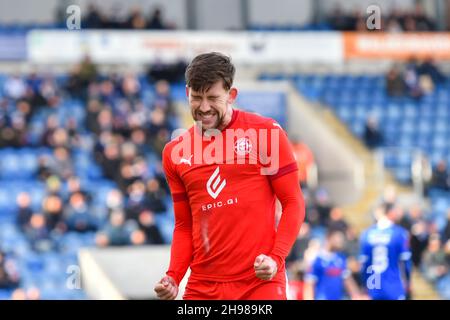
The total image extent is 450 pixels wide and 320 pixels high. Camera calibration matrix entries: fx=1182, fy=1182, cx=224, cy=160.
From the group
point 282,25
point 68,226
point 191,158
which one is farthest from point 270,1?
point 191,158

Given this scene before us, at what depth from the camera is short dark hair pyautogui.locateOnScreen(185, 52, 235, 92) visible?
561 centimetres

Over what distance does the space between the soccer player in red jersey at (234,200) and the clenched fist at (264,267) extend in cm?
15

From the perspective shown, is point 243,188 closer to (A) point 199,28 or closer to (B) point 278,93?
(B) point 278,93

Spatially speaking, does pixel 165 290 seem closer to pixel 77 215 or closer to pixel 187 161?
pixel 187 161

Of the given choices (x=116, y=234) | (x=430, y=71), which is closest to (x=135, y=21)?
(x=430, y=71)

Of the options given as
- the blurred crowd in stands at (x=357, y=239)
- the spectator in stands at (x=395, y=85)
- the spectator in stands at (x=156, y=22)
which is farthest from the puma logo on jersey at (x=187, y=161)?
the spectator in stands at (x=395, y=85)

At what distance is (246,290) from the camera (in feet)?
18.9

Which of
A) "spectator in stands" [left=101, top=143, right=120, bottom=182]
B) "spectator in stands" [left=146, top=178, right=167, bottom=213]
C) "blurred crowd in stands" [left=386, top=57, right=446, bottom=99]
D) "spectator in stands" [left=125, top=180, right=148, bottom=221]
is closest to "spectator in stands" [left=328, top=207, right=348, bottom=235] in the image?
"spectator in stands" [left=146, top=178, right=167, bottom=213]

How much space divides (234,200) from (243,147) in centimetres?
27

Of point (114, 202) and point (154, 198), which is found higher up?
point (114, 202)

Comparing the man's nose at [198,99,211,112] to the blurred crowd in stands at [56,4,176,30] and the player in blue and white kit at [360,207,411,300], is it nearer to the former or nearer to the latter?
the player in blue and white kit at [360,207,411,300]

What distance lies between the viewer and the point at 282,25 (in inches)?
1123

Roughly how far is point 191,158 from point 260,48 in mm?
21570

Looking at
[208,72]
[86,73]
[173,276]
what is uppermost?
[208,72]
